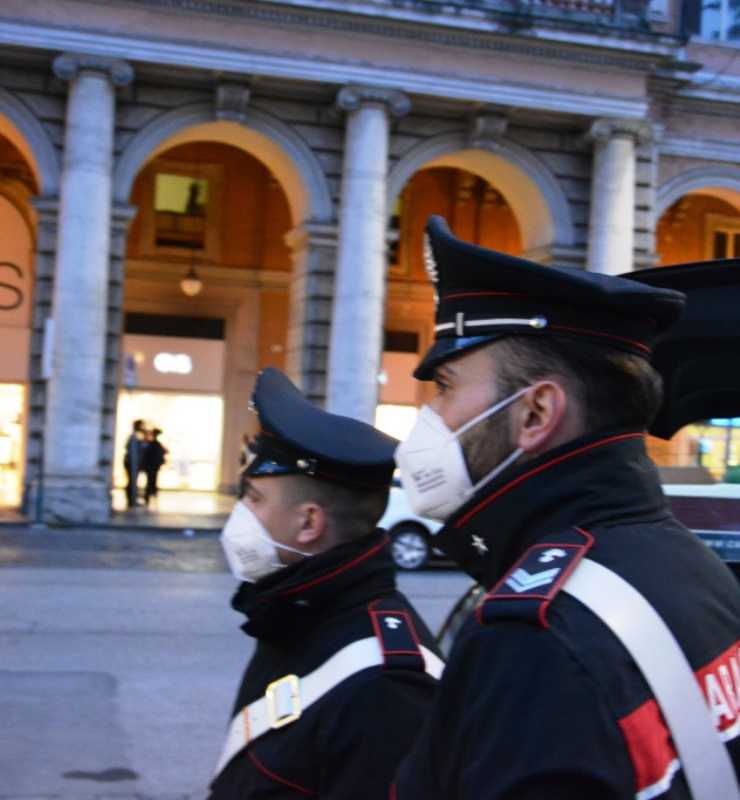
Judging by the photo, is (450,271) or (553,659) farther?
(450,271)

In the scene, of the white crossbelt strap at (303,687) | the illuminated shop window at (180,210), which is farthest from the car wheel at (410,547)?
the white crossbelt strap at (303,687)

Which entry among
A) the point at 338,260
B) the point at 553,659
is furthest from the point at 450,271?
the point at 338,260

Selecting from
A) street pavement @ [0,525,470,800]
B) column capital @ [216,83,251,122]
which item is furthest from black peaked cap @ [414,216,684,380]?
column capital @ [216,83,251,122]

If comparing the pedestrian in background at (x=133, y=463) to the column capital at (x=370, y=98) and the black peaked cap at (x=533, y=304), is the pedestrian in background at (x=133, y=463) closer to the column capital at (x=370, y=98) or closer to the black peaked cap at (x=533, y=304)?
the column capital at (x=370, y=98)

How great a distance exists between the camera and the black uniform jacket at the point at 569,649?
140 cm

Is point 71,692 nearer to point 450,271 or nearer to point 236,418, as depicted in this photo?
point 450,271

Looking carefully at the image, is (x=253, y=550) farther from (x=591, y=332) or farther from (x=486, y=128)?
(x=486, y=128)

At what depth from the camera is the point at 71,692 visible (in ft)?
27.5

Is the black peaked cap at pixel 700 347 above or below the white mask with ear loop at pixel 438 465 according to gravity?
above

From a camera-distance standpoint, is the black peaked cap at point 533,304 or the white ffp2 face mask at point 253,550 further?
the white ffp2 face mask at point 253,550

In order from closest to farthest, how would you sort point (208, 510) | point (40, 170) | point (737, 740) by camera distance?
point (737, 740)
point (40, 170)
point (208, 510)

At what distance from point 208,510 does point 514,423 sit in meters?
22.1

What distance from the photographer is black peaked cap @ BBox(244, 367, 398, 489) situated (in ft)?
9.94

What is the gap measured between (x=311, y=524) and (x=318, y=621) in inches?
12.8
